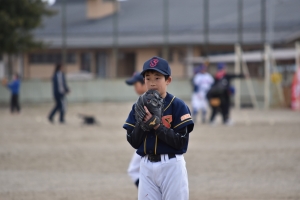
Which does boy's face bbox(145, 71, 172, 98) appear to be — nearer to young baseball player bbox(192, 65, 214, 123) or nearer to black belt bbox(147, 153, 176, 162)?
black belt bbox(147, 153, 176, 162)

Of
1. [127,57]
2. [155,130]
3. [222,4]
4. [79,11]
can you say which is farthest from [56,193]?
[79,11]

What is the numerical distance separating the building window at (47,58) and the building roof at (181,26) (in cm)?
134

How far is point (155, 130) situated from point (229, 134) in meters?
12.1

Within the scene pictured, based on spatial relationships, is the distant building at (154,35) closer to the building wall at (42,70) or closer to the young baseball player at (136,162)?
the building wall at (42,70)

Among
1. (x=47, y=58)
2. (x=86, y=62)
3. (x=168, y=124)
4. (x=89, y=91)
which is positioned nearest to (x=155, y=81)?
(x=168, y=124)

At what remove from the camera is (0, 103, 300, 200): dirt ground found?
8445mm

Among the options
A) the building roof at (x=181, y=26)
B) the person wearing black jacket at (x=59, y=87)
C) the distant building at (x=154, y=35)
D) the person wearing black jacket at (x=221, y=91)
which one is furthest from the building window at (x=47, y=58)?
the person wearing black jacket at (x=221, y=91)

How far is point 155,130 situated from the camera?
4.56 meters

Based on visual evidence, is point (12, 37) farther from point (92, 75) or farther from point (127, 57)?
point (127, 57)

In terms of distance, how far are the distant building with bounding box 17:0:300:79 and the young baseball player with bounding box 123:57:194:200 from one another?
110 ft

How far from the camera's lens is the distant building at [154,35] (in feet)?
130

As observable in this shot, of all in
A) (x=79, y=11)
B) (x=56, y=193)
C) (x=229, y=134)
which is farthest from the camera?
(x=79, y=11)

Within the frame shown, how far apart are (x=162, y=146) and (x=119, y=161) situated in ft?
23.2

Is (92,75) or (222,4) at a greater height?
(222,4)
